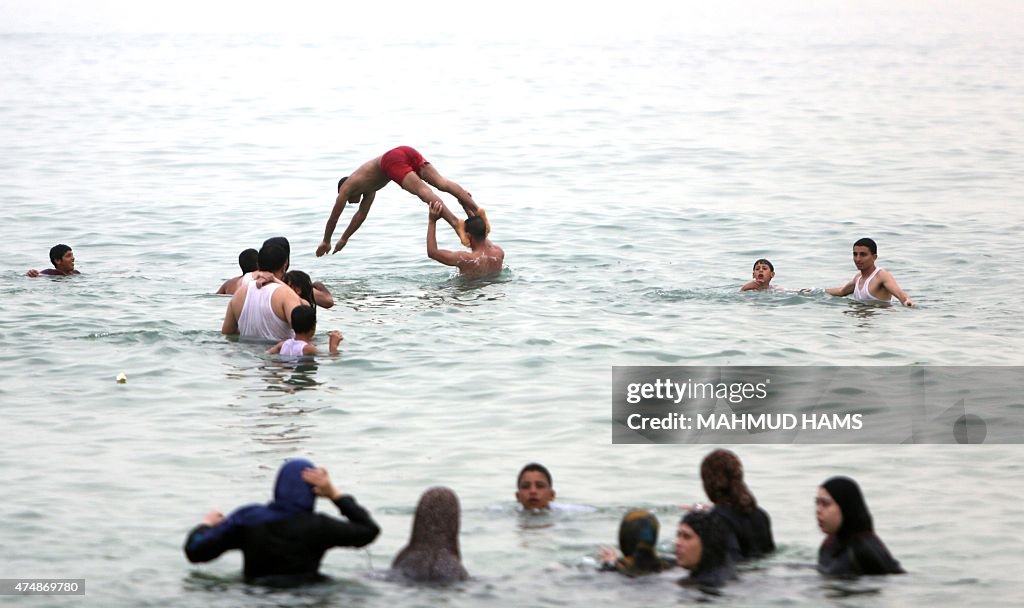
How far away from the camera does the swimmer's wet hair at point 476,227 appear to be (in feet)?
58.5

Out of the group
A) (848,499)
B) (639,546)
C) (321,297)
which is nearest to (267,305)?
(321,297)

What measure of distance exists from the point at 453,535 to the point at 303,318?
573 cm

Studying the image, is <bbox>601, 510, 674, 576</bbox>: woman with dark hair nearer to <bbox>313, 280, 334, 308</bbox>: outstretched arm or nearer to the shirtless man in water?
<bbox>313, 280, 334, 308</bbox>: outstretched arm

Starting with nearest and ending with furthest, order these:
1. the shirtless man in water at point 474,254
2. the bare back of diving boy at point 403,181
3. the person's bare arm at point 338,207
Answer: the bare back of diving boy at point 403,181
the shirtless man in water at point 474,254
the person's bare arm at point 338,207

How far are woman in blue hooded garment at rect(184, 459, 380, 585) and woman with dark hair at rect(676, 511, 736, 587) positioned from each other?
185 cm

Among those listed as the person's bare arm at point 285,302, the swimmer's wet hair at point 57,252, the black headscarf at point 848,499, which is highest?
the swimmer's wet hair at point 57,252

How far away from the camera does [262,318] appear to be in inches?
573

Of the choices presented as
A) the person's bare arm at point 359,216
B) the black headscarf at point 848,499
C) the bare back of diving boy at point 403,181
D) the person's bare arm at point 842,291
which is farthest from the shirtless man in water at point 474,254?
the black headscarf at point 848,499

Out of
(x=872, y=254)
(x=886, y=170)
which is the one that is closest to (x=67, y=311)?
(x=872, y=254)

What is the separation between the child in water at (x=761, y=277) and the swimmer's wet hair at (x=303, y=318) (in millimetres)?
5991

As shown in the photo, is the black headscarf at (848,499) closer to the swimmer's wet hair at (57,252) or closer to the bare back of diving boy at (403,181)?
the bare back of diving boy at (403,181)

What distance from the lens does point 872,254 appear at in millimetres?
16719

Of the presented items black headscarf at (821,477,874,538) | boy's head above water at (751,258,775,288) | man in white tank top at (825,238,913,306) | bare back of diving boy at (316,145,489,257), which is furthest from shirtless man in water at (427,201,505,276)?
black headscarf at (821,477,874,538)

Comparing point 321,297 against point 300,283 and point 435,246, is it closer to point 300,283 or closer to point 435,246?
point 300,283
